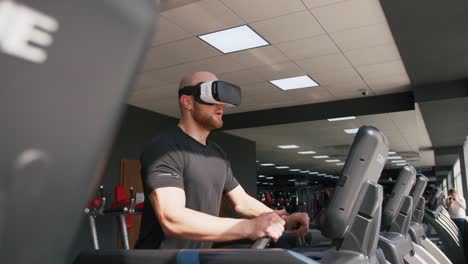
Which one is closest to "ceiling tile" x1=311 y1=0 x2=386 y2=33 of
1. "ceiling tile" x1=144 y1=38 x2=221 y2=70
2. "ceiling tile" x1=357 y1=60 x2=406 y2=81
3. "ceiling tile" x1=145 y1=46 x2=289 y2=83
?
"ceiling tile" x1=145 y1=46 x2=289 y2=83

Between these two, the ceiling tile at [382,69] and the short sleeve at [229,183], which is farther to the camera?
the ceiling tile at [382,69]

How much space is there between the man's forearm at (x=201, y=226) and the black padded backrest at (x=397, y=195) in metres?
1.79

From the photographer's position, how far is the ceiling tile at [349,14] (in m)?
3.93

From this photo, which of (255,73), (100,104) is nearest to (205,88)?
(100,104)

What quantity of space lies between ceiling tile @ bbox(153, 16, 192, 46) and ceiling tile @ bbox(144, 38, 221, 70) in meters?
0.10

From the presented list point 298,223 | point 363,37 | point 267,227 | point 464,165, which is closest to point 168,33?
point 363,37

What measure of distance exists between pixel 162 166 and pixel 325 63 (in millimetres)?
4514

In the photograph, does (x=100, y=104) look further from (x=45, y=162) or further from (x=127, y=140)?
(x=127, y=140)

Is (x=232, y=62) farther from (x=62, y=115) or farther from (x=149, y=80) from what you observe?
(x=62, y=115)

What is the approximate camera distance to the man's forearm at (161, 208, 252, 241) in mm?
1337

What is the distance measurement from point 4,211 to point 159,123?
313 inches

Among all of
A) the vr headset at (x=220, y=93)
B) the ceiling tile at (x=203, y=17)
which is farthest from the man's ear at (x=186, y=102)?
the ceiling tile at (x=203, y=17)

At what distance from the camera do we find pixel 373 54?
5312 millimetres

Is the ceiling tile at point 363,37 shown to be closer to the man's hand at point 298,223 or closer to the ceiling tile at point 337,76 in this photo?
the ceiling tile at point 337,76
